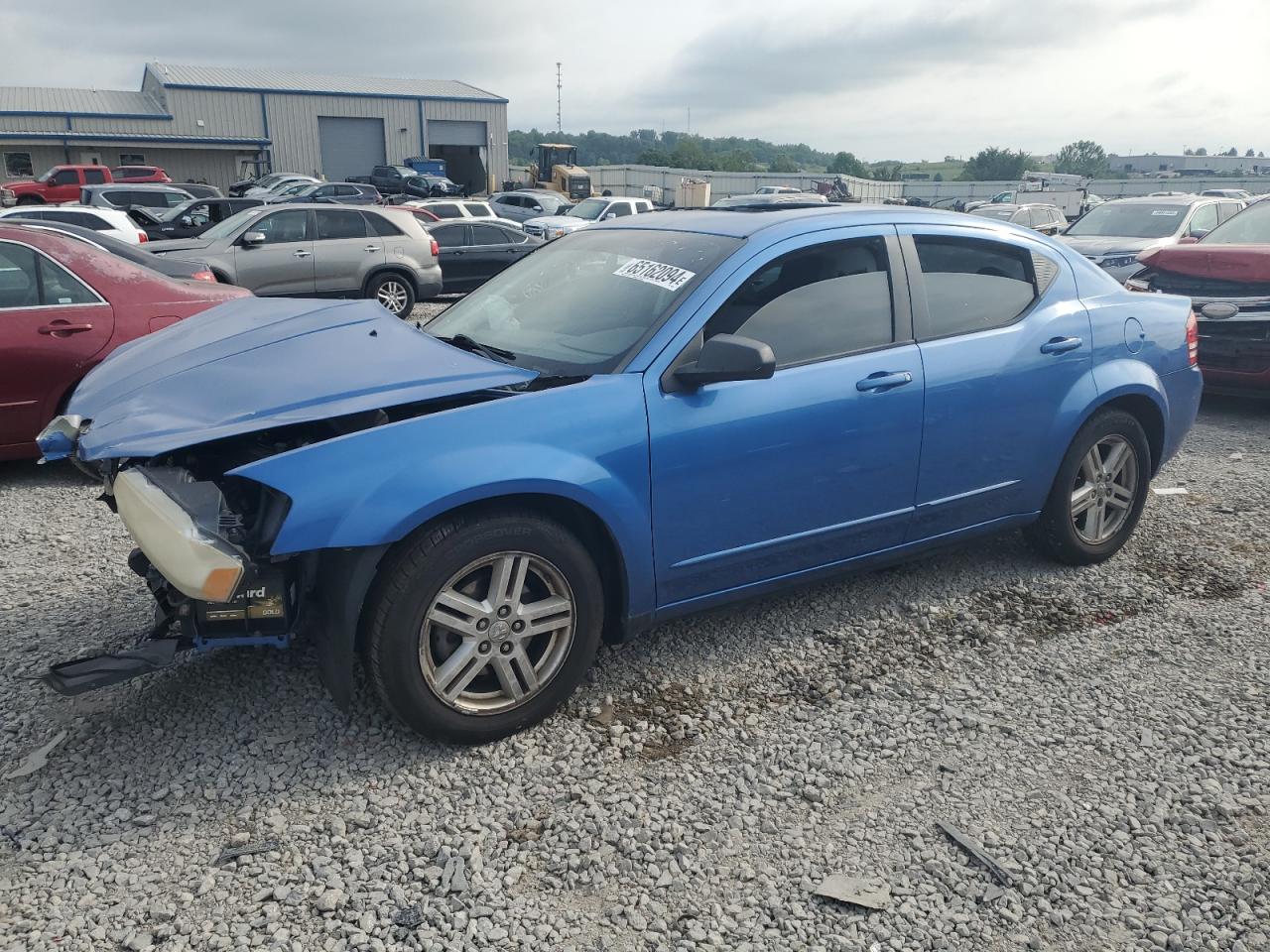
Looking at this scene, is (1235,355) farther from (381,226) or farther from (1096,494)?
(381,226)

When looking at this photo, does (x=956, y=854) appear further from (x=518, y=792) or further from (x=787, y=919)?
(x=518, y=792)

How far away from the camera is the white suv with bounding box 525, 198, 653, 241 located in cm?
2323

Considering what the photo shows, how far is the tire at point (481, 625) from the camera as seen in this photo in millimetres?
2846

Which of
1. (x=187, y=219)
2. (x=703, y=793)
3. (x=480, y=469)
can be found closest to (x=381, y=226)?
(x=187, y=219)

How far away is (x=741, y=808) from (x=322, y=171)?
55.5 m

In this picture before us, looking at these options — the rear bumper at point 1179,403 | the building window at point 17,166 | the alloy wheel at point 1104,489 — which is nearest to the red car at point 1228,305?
the rear bumper at point 1179,403

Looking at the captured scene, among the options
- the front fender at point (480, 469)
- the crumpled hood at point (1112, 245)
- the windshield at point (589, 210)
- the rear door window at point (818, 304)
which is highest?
the windshield at point (589, 210)

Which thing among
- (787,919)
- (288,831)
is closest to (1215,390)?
(787,919)

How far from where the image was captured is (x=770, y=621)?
4078 millimetres

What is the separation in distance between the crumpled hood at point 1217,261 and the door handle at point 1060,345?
179 inches

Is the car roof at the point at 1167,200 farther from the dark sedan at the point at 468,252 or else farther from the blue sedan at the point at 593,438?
the blue sedan at the point at 593,438

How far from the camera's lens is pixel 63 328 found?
5.75 meters

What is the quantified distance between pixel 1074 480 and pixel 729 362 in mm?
2200

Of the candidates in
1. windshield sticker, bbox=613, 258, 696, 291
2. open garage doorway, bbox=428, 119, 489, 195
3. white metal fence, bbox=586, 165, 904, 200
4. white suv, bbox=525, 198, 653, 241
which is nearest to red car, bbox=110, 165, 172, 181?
white suv, bbox=525, 198, 653, 241
